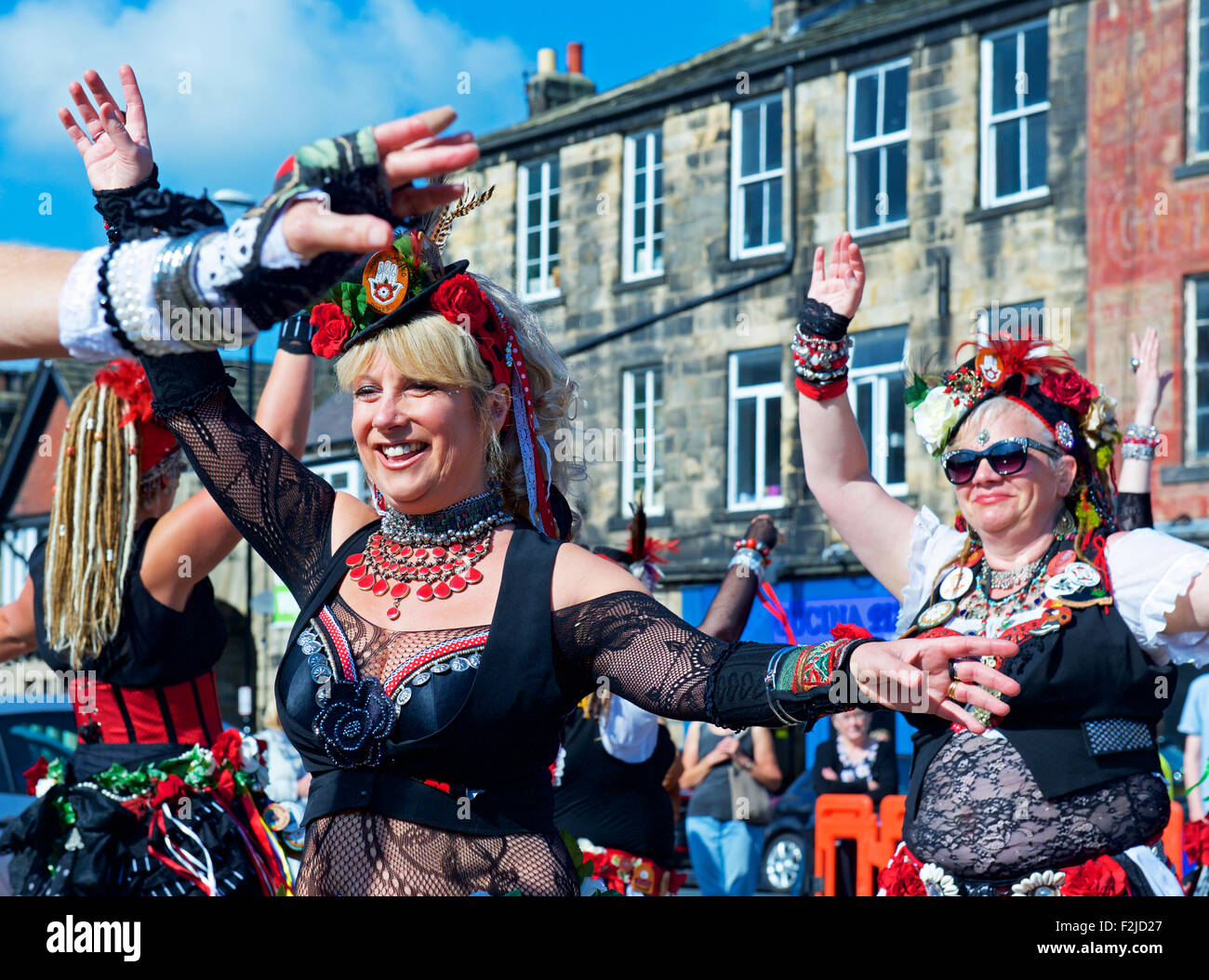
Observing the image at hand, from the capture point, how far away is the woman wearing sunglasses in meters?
3.51

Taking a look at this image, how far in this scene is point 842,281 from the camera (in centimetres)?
380

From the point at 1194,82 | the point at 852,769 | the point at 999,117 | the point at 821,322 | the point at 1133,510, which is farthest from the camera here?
the point at 999,117

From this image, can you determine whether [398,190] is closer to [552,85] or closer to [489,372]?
[489,372]

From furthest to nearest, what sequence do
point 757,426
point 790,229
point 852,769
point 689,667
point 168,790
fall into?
1. point 757,426
2. point 790,229
3. point 852,769
4. point 168,790
5. point 689,667

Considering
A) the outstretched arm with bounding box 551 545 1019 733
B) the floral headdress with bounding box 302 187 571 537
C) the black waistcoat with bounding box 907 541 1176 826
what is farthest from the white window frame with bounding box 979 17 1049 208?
the outstretched arm with bounding box 551 545 1019 733

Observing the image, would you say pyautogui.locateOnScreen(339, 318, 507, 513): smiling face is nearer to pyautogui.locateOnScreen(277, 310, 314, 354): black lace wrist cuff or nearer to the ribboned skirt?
pyautogui.locateOnScreen(277, 310, 314, 354): black lace wrist cuff

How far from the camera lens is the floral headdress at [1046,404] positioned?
3.96 m

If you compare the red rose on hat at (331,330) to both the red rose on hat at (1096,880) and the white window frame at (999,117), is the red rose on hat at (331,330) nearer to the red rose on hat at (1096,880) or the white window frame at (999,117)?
the red rose on hat at (1096,880)

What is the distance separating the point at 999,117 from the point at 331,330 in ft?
46.4

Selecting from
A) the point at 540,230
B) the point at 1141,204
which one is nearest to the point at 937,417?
the point at 1141,204

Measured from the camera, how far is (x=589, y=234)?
19.5m

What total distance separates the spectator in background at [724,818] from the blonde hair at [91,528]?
6225 mm
